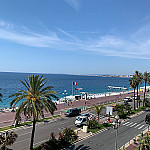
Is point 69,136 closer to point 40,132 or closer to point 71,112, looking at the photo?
point 40,132

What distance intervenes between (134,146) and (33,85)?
17.4m

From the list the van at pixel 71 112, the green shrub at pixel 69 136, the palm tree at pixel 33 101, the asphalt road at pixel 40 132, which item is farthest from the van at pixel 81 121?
the palm tree at pixel 33 101

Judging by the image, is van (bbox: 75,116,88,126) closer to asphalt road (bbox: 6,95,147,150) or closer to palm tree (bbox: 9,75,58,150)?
asphalt road (bbox: 6,95,147,150)

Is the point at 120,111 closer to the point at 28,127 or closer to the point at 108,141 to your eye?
the point at 108,141

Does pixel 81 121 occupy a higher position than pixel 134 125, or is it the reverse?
pixel 81 121

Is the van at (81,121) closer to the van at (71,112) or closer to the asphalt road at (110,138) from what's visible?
the asphalt road at (110,138)

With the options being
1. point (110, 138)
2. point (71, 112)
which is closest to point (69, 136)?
point (110, 138)

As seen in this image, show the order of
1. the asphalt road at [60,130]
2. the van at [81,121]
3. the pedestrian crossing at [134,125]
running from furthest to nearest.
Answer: the pedestrian crossing at [134,125]
the van at [81,121]
the asphalt road at [60,130]

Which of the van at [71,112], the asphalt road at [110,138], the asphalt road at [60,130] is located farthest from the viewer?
the van at [71,112]

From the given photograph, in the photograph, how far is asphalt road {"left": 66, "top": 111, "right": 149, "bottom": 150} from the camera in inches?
801

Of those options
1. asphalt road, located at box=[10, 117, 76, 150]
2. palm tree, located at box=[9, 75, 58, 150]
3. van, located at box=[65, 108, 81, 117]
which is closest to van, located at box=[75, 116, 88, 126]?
asphalt road, located at box=[10, 117, 76, 150]

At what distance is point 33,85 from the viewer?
697 inches

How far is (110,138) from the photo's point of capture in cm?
2355

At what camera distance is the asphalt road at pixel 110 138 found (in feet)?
66.7
